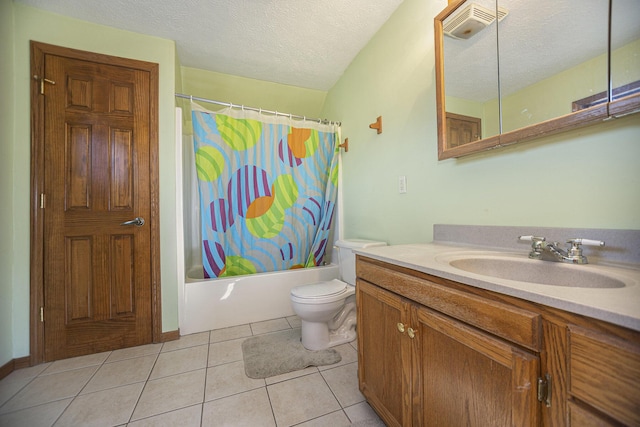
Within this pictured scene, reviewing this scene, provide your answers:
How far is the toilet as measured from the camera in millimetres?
1604

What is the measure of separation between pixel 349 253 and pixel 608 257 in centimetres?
138

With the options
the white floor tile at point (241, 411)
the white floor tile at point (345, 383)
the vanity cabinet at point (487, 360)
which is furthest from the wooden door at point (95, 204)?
the vanity cabinet at point (487, 360)

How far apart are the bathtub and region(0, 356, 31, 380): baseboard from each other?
861 millimetres

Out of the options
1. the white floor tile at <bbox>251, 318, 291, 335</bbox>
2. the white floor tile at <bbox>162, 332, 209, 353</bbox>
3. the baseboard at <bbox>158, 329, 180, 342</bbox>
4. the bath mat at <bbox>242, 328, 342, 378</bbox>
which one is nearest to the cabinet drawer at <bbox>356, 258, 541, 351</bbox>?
the bath mat at <bbox>242, 328, 342, 378</bbox>

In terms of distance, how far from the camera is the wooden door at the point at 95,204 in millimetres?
1613

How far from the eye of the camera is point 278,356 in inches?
62.6

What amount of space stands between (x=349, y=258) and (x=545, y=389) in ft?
4.78

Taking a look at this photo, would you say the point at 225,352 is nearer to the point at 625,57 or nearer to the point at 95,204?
the point at 95,204

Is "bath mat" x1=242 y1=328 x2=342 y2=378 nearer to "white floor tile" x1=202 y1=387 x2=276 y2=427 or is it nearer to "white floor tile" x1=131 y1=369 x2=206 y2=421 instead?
"white floor tile" x1=202 y1=387 x2=276 y2=427

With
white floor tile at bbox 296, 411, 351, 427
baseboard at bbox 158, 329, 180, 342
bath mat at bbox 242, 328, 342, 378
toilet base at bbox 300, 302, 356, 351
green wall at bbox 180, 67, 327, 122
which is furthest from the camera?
green wall at bbox 180, 67, 327, 122

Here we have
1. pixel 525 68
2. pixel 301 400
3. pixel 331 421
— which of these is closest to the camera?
pixel 525 68

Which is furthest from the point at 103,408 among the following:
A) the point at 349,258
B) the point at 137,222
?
the point at 349,258

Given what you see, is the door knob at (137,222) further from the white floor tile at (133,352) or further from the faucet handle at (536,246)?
the faucet handle at (536,246)

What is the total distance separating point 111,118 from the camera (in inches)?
68.6
